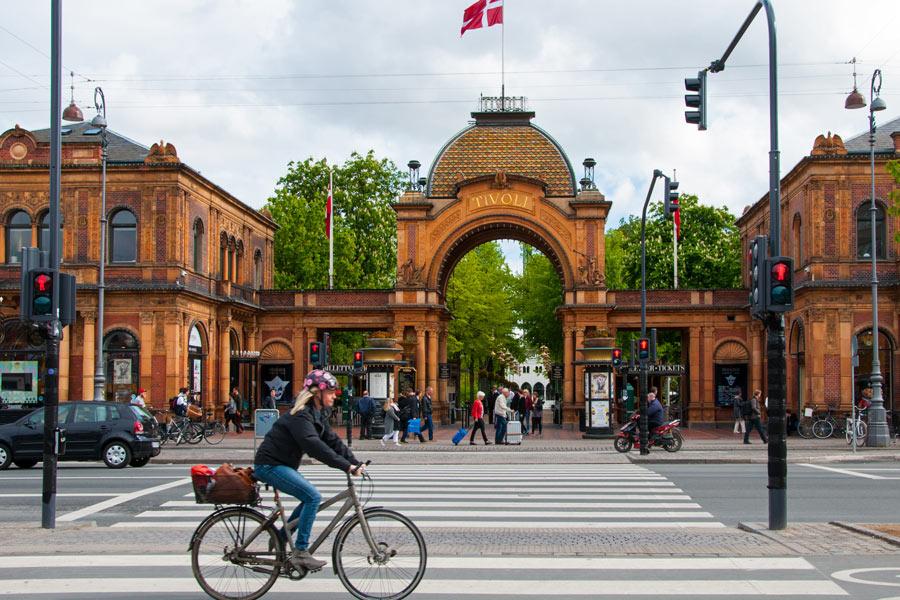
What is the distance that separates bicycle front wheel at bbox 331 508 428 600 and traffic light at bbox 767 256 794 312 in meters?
6.44

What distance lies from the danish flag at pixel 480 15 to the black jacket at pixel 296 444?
34.8m

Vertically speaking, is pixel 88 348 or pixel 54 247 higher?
pixel 54 247

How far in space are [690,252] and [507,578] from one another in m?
59.9

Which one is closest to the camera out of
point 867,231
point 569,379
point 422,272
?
point 867,231

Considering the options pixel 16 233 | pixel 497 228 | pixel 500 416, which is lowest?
pixel 500 416

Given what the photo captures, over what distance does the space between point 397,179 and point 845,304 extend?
35.8 m

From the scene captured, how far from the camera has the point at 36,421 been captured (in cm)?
2409

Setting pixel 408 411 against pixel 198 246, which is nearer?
pixel 408 411

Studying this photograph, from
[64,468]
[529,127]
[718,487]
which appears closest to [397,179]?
[529,127]

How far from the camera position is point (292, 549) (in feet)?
29.9

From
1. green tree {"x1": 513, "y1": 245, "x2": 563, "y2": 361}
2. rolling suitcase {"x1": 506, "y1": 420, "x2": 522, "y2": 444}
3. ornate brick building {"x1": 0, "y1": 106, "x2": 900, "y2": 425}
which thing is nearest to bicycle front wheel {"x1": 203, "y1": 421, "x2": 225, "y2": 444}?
ornate brick building {"x1": 0, "y1": 106, "x2": 900, "y2": 425}

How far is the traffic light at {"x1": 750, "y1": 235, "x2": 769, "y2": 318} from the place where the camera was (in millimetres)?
13430

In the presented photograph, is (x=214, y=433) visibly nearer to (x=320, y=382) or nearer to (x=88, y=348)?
(x=88, y=348)

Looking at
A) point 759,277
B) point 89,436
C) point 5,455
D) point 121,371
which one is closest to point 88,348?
point 121,371
